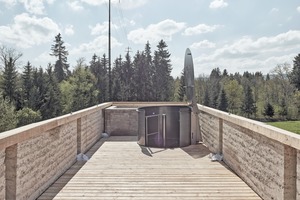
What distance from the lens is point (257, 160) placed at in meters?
3.78

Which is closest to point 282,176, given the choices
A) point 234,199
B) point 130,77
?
point 234,199

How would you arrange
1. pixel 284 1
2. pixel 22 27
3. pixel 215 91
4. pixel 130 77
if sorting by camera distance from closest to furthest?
1. pixel 284 1
2. pixel 22 27
3. pixel 130 77
4. pixel 215 91

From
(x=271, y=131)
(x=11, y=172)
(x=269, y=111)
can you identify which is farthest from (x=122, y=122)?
(x=269, y=111)

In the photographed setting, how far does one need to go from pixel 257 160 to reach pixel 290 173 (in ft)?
2.73

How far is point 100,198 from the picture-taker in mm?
3625

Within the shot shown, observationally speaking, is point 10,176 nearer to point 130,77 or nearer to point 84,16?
point 84,16

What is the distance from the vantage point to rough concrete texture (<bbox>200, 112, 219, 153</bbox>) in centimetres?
600

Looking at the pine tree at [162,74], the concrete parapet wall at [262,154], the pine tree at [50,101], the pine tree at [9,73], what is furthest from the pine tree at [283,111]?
the concrete parapet wall at [262,154]

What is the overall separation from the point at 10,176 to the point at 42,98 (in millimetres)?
28315

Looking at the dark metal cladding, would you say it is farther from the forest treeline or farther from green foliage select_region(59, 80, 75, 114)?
green foliage select_region(59, 80, 75, 114)

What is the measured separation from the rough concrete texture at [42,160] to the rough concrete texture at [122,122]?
137 inches

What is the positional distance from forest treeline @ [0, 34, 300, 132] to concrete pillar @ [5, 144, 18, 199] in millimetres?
21343

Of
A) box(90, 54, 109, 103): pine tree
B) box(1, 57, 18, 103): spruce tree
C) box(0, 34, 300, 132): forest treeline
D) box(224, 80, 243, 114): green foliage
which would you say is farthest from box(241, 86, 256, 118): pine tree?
box(1, 57, 18, 103): spruce tree

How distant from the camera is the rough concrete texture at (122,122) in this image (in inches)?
348
